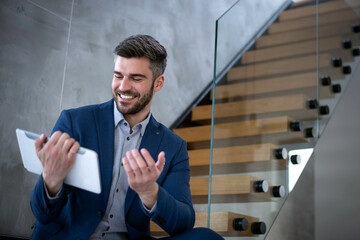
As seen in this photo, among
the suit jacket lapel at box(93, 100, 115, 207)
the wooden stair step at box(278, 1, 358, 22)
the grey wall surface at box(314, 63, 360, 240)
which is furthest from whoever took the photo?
the grey wall surface at box(314, 63, 360, 240)

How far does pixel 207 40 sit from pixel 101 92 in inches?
63.8

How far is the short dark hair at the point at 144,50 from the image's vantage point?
1.66m

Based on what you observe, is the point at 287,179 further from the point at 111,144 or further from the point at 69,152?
the point at 69,152

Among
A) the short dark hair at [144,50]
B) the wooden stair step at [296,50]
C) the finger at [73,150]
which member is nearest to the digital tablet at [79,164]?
the finger at [73,150]

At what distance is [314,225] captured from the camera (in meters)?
4.76

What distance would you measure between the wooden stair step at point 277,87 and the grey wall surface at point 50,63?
527mm

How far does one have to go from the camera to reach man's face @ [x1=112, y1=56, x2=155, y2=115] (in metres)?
1.65

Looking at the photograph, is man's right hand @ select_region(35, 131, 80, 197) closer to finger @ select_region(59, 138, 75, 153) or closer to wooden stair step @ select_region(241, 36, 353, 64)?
finger @ select_region(59, 138, 75, 153)

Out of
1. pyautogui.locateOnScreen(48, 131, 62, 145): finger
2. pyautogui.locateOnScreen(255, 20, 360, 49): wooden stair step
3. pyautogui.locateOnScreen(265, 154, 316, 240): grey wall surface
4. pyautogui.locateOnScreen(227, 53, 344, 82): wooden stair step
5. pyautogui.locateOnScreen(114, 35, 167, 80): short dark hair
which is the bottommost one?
pyautogui.locateOnScreen(265, 154, 316, 240): grey wall surface

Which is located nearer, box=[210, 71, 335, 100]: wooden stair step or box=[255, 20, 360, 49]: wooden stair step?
box=[210, 71, 335, 100]: wooden stair step

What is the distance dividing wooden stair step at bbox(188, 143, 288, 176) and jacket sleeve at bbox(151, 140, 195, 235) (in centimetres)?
65

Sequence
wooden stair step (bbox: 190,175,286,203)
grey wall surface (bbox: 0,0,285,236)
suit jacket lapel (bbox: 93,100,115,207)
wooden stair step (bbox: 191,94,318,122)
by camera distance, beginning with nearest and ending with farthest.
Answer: suit jacket lapel (bbox: 93,100,115,207)
grey wall surface (bbox: 0,0,285,236)
wooden stair step (bbox: 190,175,286,203)
wooden stair step (bbox: 191,94,318,122)

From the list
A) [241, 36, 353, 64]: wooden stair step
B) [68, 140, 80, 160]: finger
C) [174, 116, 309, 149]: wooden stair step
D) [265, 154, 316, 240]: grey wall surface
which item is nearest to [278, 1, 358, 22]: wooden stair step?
[241, 36, 353, 64]: wooden stair step

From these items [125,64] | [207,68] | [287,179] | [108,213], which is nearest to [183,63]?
[207,68]
